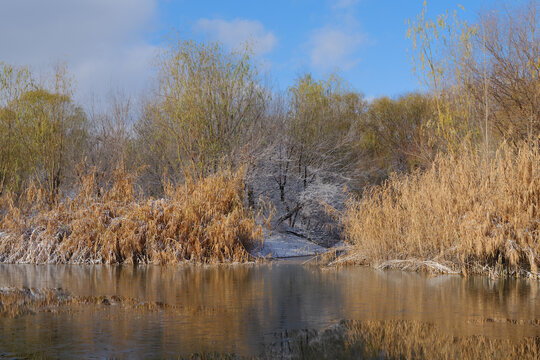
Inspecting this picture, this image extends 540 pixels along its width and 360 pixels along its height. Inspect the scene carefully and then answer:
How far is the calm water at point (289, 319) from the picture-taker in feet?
17.2

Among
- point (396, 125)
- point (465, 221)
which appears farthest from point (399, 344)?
point (396, 125)

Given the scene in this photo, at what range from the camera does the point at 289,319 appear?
679 cm

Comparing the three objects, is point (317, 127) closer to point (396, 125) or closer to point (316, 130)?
point (316, 130)

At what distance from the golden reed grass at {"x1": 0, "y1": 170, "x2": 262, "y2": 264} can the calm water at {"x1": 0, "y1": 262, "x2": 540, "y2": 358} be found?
3.40 meters

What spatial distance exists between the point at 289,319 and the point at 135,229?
8664mm

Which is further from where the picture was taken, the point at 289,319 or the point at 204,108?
the point at 204,108

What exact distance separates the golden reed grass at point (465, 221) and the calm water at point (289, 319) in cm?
78

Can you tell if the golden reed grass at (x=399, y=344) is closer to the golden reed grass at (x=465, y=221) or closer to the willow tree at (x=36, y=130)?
the golden reed grass at (x=465, y=221)

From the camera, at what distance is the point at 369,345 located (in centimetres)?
539

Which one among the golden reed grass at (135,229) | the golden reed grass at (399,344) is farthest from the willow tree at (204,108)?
the golden reed grass at (399,344)

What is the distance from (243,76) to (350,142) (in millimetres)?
7228

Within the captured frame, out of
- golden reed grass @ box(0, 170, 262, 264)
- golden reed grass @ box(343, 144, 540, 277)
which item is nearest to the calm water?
golden reed grass @ box(343, 144, 540, 277)

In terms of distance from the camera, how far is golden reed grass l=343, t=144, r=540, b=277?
35.2ft

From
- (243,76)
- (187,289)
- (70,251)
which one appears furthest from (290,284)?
(243,76)
